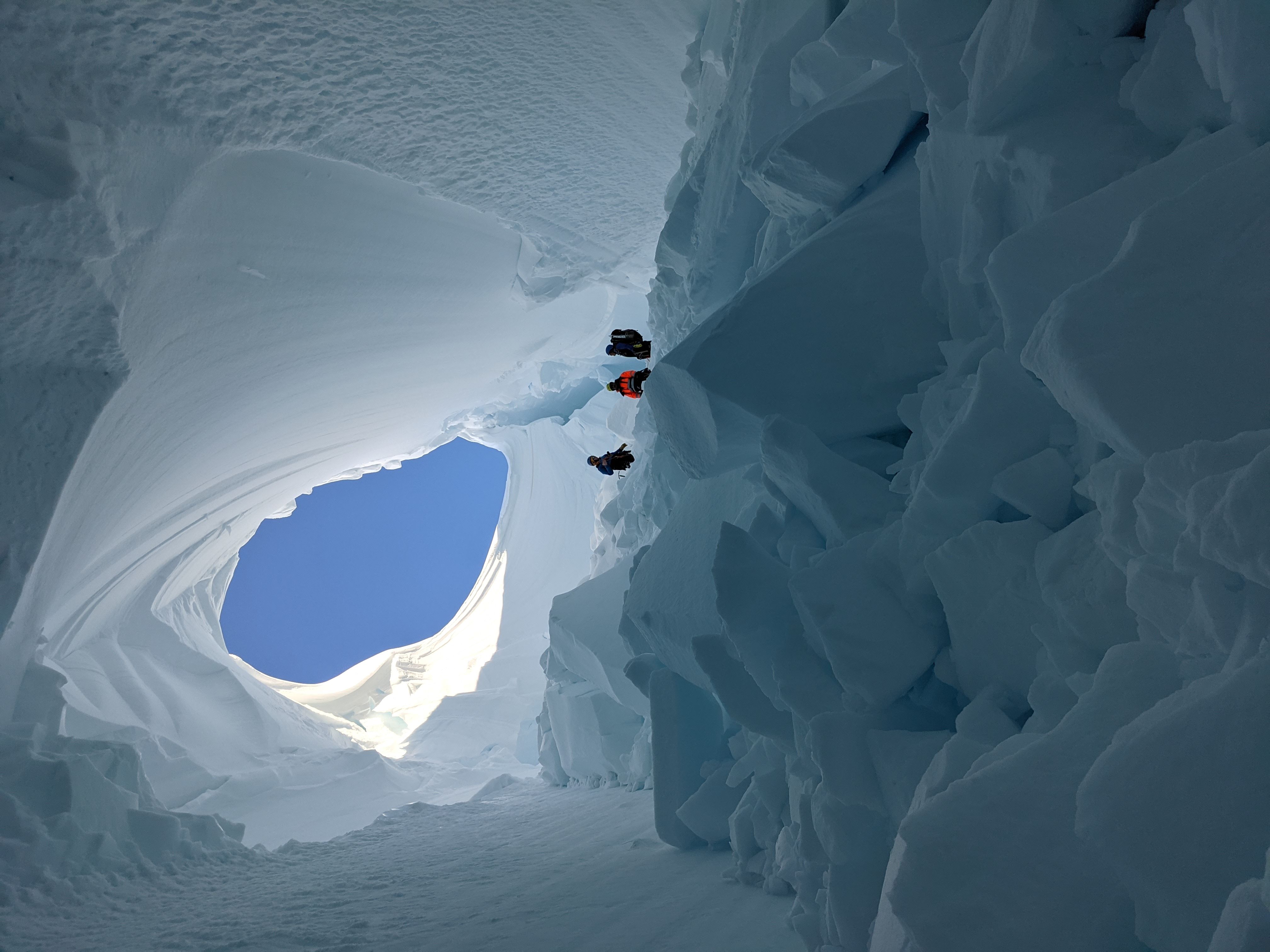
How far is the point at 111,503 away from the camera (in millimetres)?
3479

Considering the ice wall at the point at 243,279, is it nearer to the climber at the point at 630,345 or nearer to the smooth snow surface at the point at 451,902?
the climber at the point at 630,345

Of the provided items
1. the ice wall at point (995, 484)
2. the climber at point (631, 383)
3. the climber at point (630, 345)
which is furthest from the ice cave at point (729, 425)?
the climber at point (630, 345)

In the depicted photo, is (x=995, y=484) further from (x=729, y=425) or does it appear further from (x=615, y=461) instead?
(x=615, y=461)

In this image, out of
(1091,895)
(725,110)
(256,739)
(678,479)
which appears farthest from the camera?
(256,739)

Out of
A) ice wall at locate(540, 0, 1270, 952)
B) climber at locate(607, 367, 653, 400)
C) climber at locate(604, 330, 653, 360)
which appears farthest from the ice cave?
climber at locate(604, 330, 653, 360)

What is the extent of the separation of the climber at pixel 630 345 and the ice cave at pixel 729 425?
554mm

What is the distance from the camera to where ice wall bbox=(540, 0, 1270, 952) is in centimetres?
65

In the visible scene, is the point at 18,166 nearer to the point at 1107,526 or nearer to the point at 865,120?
the point at 865,120

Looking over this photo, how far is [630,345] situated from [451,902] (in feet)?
11.0

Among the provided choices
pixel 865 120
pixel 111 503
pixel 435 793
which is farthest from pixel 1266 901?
pixel 435 793

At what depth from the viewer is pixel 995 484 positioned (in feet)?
3.55

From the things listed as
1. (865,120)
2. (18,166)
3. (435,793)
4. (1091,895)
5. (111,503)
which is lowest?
(435,793)

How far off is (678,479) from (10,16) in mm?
2601

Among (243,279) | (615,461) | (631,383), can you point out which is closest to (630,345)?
(631,383)
